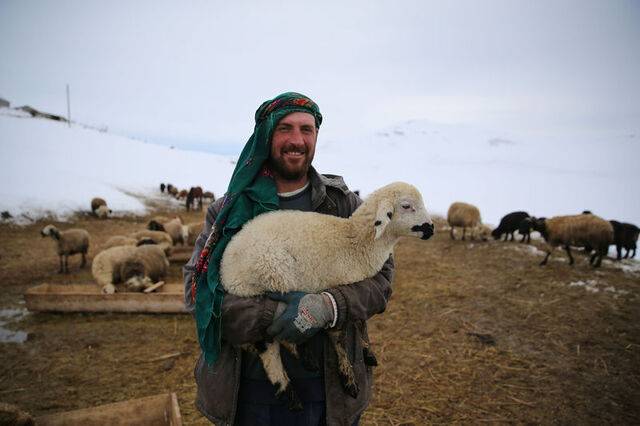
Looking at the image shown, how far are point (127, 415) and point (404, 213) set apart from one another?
333cm

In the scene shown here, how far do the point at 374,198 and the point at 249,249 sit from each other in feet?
3.72

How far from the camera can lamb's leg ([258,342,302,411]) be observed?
7.17 feet

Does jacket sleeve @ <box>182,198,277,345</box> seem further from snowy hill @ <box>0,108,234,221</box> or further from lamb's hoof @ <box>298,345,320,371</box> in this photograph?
snowy hill @ <box>0,108,234,221</box>

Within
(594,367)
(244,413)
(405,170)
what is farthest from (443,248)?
(405,170)

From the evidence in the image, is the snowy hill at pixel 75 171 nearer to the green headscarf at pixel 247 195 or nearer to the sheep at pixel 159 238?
the sheep at pixel 159 238

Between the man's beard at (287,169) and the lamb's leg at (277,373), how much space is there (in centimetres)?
119

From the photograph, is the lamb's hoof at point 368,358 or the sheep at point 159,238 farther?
the sheep at point 159,238

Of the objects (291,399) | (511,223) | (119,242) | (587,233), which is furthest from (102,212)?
(587,233)

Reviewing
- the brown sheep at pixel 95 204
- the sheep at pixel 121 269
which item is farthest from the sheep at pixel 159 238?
the brown sheep at pixel 95 204

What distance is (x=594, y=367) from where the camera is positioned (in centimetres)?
524

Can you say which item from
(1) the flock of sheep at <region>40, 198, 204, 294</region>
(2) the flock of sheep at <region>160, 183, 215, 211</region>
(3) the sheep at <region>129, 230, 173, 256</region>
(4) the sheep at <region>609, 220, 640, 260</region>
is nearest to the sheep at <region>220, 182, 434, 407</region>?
(1) the flock of sheep at <region>40, 198, 204, 294</region>

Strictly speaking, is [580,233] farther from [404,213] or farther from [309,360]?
[309,360]

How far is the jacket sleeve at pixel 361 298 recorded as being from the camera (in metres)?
2.17

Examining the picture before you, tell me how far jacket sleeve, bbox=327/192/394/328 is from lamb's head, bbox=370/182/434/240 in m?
0.47
